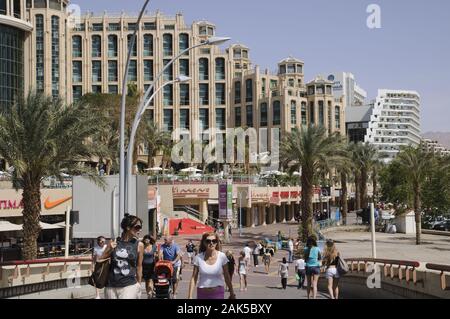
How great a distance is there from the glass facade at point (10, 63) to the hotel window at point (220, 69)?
33841 mm

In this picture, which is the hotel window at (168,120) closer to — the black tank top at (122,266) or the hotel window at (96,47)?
the hotel window at (96,47)

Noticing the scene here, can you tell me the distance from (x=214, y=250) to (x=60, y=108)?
17878 mm

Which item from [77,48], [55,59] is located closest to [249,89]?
[77,48]

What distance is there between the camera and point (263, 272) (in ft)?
96.8

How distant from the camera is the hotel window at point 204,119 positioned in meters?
95.1

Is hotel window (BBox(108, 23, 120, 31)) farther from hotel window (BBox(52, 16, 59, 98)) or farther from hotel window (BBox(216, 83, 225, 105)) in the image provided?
hotel window (BBox(216, 83, 225, 105))

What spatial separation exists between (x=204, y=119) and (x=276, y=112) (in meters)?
10.2

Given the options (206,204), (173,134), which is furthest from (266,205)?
(173,134)

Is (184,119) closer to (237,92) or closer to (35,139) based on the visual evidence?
(237,92)

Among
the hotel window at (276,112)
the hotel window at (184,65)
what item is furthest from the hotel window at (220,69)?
the hotel window at (276,112)

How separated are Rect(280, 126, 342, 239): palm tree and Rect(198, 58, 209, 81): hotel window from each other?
53.3 meters

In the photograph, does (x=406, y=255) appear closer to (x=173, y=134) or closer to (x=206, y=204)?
(x=206, y=204)

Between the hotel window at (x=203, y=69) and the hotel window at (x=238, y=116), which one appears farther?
the hotel window at (x=238, y=116)

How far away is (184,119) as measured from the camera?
94.8 m
